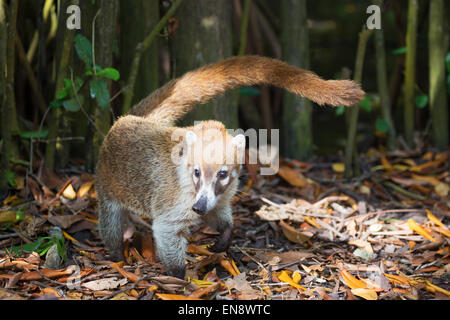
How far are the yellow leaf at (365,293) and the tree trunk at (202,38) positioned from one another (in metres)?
1.86

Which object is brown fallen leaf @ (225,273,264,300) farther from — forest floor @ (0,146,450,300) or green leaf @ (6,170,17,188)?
green leaf @ (6,170,17,188)

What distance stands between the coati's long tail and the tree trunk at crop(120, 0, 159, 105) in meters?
0.63

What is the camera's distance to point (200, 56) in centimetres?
411

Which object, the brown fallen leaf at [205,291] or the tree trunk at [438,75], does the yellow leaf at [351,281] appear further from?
the tree trunk at [438,75]

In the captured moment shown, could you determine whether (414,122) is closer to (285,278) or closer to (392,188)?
(392,188)

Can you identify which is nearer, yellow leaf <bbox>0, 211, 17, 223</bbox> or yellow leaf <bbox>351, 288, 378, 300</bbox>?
yellow leaf <bbox>351, 288, 378, 300</bbox>

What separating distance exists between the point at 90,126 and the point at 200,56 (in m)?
0.99

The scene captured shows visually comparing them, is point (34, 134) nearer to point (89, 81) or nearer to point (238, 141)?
point (89, 81)

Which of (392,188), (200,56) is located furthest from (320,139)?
(200,56)

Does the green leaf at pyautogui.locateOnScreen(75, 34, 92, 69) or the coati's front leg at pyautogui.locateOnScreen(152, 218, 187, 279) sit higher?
the green leaf at pyautogui.locateOnScreen(75, 34, 92, 69)

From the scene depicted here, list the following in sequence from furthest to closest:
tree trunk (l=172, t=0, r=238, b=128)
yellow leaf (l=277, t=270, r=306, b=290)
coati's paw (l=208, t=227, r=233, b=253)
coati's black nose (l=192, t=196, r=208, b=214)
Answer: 1. tree trunk (l=172, t=0, r=238, b=128)
2. coati's paw (l=208, t=227, r=233, b=253)
3. yellow leaf (l=277, t=270, r=306, b=290)
4. coati's black nose (l=192, t=196, r=208, b=214)

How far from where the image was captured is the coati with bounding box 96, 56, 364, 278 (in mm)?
3059

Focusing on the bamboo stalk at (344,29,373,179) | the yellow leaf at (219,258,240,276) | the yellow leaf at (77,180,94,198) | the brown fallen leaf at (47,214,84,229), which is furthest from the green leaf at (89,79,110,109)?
the bamboo stalk at (344,29,373,179)

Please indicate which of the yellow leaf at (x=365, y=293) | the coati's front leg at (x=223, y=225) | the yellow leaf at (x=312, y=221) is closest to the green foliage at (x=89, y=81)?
the coati's front leg at (x=223, y=225)
